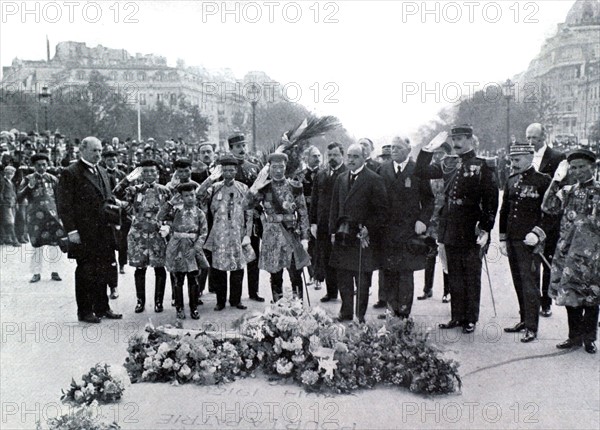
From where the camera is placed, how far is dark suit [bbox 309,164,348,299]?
28.4 ft

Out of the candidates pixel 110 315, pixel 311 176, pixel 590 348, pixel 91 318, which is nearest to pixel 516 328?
pixel 590 348

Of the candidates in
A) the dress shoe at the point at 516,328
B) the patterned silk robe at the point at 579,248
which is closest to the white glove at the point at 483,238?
the patterned silk robe at the point at 579,248

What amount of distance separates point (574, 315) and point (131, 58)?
59208mm

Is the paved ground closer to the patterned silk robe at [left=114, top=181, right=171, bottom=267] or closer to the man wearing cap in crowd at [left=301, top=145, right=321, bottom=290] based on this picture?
the patterned silk robe at [left=114, top=181, right=171, bottom=267]

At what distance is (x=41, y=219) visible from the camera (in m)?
10.6

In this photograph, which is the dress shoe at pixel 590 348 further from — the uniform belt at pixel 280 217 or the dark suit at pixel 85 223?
the dark suit at pixel 85 223

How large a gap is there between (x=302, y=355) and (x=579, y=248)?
117 inches

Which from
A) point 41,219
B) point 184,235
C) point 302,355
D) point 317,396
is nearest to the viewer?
point 317,396

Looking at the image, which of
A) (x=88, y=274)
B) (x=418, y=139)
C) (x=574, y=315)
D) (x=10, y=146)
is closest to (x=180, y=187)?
(x=88, y=274)

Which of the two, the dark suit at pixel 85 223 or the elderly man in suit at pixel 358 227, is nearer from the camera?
the elderly man in suit at pixel 358 227

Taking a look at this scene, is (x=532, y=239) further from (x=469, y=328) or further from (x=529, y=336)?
(x=469, y=328)

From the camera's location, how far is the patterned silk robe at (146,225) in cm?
809

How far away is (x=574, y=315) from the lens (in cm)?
658

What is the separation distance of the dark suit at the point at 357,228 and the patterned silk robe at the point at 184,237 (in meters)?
1.70
